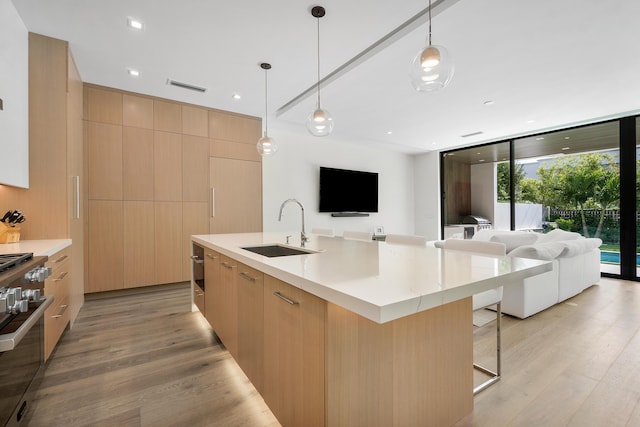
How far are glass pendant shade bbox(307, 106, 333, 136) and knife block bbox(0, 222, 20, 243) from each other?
2.56 metres

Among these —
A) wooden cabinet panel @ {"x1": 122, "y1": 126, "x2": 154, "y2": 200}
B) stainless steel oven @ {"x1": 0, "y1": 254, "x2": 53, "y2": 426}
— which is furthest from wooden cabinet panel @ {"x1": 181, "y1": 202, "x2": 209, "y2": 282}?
stainless steel oven @ {"x1": 0, "y1": 254, "x2": 53, "y2": 426}

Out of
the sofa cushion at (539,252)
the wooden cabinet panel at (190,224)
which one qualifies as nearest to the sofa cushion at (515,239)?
the sofa cushion at (539,252)

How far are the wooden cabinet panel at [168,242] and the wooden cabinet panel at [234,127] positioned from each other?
1.28 m

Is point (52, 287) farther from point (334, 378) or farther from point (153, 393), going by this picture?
point (334, 378)

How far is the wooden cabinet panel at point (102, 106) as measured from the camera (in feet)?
11.7

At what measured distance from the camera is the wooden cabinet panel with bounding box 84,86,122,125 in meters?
3.56

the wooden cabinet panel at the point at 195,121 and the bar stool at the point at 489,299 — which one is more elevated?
the wooden cabinet panel at the point at 195,121

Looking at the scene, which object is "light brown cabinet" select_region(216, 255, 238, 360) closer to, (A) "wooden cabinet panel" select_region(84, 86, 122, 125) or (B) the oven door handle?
(B) the oven door handle

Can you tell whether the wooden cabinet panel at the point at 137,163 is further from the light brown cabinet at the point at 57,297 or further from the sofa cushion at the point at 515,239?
the sofa cushion at the point at 515,239

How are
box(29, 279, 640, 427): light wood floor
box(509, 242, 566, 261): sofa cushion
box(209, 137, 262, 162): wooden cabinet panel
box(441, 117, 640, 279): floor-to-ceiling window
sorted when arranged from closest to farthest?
box(29, 279, 640, 427): light wood floor
box(509, 242, 566, 261): sofa cushion
box(209, 137, 262, 162): wooden cabinet panel
box(441, 117, 640, 279): floor-to-ceiling window

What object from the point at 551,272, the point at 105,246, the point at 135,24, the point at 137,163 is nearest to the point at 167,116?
the point at 137,163

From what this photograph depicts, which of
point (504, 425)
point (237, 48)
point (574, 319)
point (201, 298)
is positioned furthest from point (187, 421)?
point (574, 319)

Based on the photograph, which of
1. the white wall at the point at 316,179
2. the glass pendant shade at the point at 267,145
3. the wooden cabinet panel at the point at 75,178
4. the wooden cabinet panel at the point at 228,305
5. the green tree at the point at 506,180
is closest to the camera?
the wooden cabinet panel at the point at 228,305

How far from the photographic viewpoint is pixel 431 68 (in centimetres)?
170
